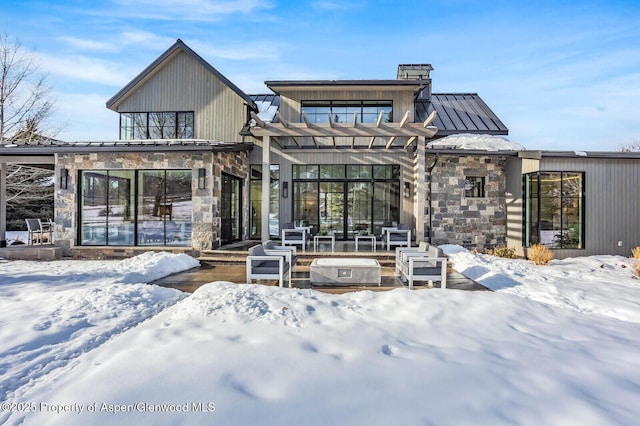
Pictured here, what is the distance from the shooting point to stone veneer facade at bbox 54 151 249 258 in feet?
31.3

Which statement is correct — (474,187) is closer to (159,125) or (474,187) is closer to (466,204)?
(466,204)

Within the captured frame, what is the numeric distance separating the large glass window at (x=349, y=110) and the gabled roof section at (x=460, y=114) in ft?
8.70

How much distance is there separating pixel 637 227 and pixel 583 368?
10.8 m

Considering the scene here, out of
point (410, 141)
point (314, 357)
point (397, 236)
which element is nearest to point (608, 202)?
point (410, 141)

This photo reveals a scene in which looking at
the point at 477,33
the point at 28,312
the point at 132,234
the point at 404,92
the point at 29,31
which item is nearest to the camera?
the point at 28,312

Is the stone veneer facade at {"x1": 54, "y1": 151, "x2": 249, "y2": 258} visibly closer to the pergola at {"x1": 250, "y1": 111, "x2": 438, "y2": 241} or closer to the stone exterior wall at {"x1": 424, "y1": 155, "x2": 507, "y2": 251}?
the pergola at {"x1": 250, "y1": 111, "x2": 438, "y2": 241}

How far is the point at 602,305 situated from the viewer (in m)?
5.16

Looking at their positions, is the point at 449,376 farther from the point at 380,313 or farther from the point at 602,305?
the point at 602,305

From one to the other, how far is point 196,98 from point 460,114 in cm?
1059

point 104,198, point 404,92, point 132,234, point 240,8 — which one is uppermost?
point 240,8

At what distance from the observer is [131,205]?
32.3 ft

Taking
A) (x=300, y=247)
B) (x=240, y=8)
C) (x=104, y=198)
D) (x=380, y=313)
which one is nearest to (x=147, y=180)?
(x=104, y=198)

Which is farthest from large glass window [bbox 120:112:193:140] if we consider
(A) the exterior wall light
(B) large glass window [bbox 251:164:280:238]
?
(A) the exterior wall light

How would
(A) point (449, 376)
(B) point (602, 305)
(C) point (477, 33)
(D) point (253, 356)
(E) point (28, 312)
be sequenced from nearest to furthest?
(A) point (449, 376) < (D) point (253, 356) < (E) point (28, 312) < (B) point (602, 305) < (C) point (477, 33)
